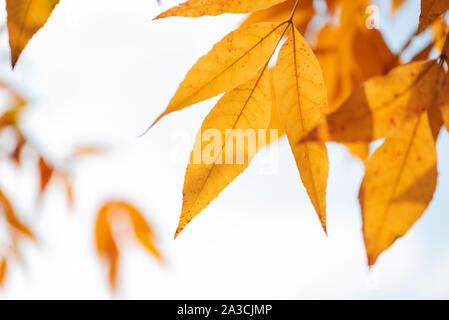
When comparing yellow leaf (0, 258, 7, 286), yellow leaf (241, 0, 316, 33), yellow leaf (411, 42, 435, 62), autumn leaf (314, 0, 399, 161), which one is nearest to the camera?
yellow leaf (411, 42, 435, 62)

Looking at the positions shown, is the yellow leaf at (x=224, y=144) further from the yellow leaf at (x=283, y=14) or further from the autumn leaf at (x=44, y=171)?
the autumn leaf at (x=44, y=171)

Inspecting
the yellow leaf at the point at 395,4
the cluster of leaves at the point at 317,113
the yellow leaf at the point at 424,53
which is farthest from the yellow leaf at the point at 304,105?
the yellow leaf at the point at 395,4

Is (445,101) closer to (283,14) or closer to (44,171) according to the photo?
(283,14)

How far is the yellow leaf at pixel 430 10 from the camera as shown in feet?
1.23

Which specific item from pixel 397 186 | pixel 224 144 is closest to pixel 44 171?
pixel 224 144

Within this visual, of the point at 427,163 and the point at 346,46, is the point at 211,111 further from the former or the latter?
the point at 346,46

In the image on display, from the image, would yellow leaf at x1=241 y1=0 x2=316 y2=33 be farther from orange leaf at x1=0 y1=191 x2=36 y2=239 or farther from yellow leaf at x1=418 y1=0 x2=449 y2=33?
orange leaf at x1=0 y1=191 x2=36 y2=239

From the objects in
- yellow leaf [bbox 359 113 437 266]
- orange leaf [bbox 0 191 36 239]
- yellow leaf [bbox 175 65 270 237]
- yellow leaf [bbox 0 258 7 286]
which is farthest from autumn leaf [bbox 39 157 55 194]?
yellow leaf [bbox 359 113 437 266]

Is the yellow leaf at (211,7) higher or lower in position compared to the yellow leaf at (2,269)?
higher

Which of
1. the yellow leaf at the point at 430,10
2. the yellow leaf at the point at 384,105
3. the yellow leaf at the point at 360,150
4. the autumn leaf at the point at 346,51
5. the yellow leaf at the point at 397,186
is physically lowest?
the yellow leaf at the point at 397,186

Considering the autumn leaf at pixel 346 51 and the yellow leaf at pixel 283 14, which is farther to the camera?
the autumn leaf at pixel 346 51

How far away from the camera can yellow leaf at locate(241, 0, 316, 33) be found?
2.32ft

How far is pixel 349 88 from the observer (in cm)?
87

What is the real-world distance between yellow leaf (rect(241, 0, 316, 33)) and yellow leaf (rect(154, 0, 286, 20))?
0.88 ft
